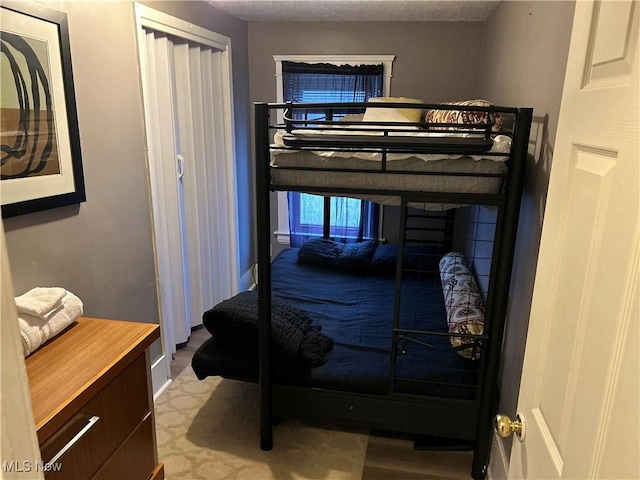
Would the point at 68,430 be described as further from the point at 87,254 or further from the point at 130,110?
the point at 130,110

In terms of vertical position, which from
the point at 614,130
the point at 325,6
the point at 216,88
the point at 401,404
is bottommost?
the point at 401,404

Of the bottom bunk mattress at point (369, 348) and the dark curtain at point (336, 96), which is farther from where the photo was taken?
the dark curtain at point (336, 96)

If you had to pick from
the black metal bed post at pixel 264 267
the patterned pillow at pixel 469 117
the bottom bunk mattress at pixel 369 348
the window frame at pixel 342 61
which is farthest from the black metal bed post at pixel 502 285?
the window frame at pixel 342 61

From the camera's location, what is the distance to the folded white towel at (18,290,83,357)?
4.78 feet

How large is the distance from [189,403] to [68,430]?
1.36 metres

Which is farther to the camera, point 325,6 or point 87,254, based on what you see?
point 325,6

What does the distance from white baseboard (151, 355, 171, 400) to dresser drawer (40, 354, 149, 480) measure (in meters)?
0.94

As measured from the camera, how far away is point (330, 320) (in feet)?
8.71

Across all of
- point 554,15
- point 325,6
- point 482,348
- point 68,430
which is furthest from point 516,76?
point 68,430

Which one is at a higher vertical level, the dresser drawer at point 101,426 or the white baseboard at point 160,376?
the dresser drawer at point 101,426

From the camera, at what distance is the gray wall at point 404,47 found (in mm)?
3564

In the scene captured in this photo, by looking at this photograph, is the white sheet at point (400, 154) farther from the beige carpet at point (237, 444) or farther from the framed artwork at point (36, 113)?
the beige carpet at point (237, 444)

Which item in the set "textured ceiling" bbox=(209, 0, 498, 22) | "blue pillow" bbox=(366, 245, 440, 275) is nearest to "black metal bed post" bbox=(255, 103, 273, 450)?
"blue pillow" bbox=(366, 245, 440, 275)
